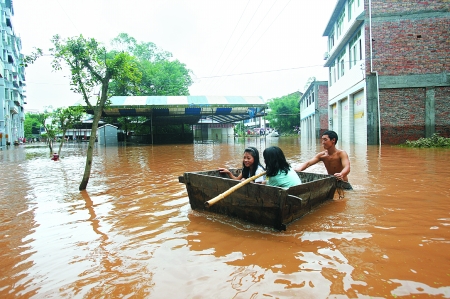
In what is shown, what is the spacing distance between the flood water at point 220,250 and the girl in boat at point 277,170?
55 centimetres

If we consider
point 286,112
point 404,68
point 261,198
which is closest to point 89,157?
point 261,198

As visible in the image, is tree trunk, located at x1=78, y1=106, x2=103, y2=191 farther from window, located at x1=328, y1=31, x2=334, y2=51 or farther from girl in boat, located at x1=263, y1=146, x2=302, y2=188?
window, located at x1=328, y1=31, x2=334, y2=51

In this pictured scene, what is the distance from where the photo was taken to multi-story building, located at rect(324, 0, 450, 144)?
15.6 meters

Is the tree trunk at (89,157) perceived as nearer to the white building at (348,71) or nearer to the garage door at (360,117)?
the white building at (348,71)

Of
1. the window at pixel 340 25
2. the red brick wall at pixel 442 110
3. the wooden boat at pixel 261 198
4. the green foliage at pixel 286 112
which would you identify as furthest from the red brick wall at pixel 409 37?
the green foliage at pixel 286 112

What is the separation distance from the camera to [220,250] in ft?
9.95

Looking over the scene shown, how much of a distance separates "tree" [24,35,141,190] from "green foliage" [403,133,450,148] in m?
13.8

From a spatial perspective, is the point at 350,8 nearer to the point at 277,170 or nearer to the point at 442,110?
the point at 442,110

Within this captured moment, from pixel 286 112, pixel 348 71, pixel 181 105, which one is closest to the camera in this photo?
pixel 348 71

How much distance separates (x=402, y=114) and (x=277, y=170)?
14854 mm

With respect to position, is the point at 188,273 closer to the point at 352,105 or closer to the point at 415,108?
the point at 415,108

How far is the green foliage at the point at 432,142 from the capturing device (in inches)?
575

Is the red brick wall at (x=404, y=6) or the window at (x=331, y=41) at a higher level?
the window at (x=331, y=41)

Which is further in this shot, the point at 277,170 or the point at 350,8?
the point at 350,8
